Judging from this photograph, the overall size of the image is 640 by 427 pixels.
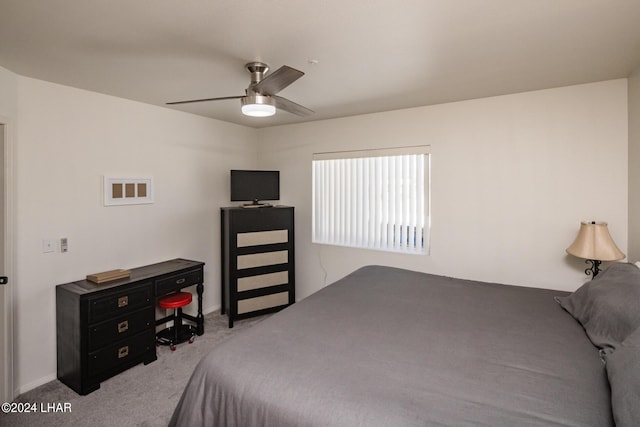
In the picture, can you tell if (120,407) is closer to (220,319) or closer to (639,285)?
(220,319)

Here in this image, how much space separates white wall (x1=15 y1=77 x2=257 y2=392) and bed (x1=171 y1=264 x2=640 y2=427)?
1.94 metres

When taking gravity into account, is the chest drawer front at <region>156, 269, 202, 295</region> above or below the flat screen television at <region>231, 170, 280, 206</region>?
below

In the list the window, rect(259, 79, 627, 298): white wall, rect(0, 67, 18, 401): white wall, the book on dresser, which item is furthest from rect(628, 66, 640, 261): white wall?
rect(0, 67, 18, 401): white wall

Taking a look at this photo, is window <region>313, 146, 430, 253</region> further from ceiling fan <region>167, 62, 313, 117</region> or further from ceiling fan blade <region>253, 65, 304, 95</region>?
ceiling fan blade <region>253, 65, 304, 95</region>

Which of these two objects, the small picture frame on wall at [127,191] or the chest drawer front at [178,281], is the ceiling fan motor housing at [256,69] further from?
the chest drawer front at [178,281]

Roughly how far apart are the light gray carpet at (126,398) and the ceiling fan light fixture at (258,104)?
2.22 meters

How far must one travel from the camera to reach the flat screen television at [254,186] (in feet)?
13.2

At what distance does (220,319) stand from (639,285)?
12.5ft

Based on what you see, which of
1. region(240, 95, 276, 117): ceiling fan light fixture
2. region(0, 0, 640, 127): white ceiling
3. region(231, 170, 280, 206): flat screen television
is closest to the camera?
region(0, 0, 640, 127): white ceiling

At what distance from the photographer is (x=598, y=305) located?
1720 mm

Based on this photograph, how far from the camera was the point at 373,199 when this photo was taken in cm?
386

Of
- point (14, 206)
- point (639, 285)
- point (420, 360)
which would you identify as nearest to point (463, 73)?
point (639, 285)

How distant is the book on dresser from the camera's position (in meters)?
3.76

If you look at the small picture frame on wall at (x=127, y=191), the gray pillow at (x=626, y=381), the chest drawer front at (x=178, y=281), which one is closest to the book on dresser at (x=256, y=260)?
the chest drawer front at (x=178, y=281)
